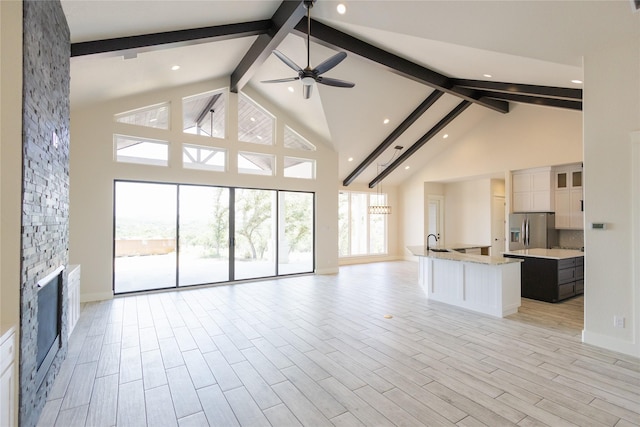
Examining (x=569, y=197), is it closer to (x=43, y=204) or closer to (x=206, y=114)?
(x=206, y=114)

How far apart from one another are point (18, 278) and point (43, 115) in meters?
1.34

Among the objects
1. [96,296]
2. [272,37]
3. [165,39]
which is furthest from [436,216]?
[96,296]

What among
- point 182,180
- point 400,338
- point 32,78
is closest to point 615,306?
point 400,338

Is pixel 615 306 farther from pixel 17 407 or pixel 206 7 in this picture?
pixel 206 7

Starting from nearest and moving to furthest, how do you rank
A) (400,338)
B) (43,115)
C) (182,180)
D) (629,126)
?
(43,115) < (629,126) < (400,338) < (182,180)

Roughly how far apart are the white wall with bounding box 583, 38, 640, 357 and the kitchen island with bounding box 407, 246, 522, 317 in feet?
3.40

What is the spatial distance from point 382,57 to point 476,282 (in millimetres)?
4108

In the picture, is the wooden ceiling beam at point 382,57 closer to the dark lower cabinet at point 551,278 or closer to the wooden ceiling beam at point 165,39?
the wooden ceiling beam at point 165,39

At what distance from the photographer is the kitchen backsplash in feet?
22.3

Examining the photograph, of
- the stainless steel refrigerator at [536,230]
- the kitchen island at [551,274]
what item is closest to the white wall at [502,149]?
the stainless steel refrigerator at [536,230]

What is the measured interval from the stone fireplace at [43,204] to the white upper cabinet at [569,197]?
8.59 metres

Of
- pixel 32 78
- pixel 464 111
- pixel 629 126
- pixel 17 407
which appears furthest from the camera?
pixel 464 111

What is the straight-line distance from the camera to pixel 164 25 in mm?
3986

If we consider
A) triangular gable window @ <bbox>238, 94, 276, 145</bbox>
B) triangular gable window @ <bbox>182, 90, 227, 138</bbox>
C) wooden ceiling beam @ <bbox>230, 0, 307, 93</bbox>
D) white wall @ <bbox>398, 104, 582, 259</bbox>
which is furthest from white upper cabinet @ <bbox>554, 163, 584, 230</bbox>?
triangular gable window @ <bbox>182, 90, 227, 138</bbox>
